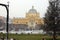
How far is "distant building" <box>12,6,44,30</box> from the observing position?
95.9 meters

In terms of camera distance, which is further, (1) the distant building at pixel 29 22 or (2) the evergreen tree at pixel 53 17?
(1) the distant building at pixel 29 22

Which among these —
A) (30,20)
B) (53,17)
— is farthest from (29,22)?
(53,17)

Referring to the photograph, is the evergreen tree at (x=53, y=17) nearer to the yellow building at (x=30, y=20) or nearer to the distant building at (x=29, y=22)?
the distant building at (x=29, y=22)

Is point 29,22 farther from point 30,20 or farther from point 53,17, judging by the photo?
point 53,17

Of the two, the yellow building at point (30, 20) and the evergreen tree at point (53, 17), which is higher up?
the evergreen tree at point (53, 17)

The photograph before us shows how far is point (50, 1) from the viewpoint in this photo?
121 ft

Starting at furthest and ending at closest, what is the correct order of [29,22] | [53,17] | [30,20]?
[30,20], [29,22], [53,17]

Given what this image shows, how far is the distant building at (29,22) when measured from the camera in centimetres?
9594

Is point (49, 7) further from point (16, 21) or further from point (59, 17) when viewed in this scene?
point (16, 21)

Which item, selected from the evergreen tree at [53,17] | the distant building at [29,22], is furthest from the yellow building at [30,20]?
the evergreen tree at [53,17]

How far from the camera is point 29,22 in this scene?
3905 inches

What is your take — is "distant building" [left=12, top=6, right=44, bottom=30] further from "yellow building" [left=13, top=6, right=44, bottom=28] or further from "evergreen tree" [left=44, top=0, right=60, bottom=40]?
"evergreen tree" [left=44, top=0, right=60, bottom=40]

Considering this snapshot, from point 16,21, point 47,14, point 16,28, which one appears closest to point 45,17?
point 47,14

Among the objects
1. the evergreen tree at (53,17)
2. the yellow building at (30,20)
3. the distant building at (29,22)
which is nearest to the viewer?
the evergreen tree at (53,17)
